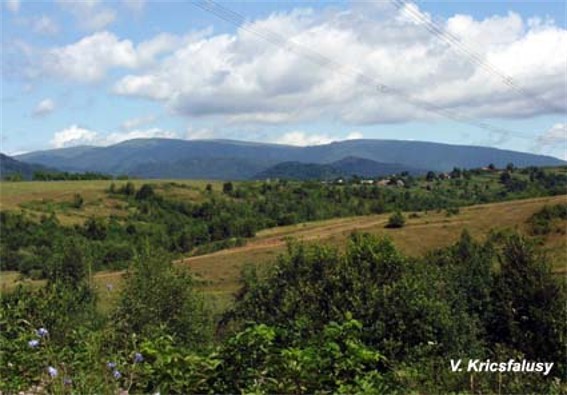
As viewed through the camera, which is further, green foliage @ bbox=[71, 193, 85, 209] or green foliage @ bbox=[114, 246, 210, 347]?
green foliage @ bbox=[71, 193, 85, 209]

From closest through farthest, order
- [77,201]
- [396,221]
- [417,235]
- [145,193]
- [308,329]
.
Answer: [308,329]
[417,235]
[396,221]
[77,201]
[145,193]

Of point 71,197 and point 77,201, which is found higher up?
point 71,197

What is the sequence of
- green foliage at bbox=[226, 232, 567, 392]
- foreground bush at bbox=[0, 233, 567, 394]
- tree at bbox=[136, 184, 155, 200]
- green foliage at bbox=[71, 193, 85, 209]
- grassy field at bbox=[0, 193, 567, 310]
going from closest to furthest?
foreground bush at bbox=[0, 233, 567, 394], green foliage at bbox=[226, 232, 567, 392], grassy field at bbox=[0, 193, 567, 310], green foliage at bbox=[71, 193, 85, 209], tree at bbox=[136, 184, 155, 200]

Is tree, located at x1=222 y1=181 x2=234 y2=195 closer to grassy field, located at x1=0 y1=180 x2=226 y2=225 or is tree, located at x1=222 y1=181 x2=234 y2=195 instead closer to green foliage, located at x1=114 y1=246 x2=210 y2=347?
grassy field, located at x1=0 y1=180 x2=226 y2=225

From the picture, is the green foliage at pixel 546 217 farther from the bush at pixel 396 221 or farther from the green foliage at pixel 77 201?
the green foliage at pixel 77 201

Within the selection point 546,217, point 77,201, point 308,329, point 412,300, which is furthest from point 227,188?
point 308,329

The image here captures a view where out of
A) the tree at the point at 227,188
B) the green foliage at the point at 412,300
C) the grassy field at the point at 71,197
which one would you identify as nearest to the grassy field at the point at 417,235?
the grassy field at the point at 71,197

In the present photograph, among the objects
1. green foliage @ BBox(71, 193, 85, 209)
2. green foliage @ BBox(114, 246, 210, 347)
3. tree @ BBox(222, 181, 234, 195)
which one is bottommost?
green foliage @ BBox(71, 193, 85, 209)

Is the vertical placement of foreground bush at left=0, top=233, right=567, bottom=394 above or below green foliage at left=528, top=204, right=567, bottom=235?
above

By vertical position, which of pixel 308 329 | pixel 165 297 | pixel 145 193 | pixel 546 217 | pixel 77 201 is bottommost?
pixel 77 201

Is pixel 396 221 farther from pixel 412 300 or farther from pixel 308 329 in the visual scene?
pixel 308 329

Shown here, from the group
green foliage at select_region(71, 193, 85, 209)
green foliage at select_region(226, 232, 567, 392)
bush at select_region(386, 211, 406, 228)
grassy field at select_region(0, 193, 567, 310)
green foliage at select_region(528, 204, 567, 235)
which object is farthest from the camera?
green foliage at select_region(71, 193, 85, 209)

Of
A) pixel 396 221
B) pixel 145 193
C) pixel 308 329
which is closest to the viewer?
pixel 308 329

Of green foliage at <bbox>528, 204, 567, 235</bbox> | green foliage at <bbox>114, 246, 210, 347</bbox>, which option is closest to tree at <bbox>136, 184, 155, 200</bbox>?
green foliage at <bbox>528, 204, 567, 235</bbox>
